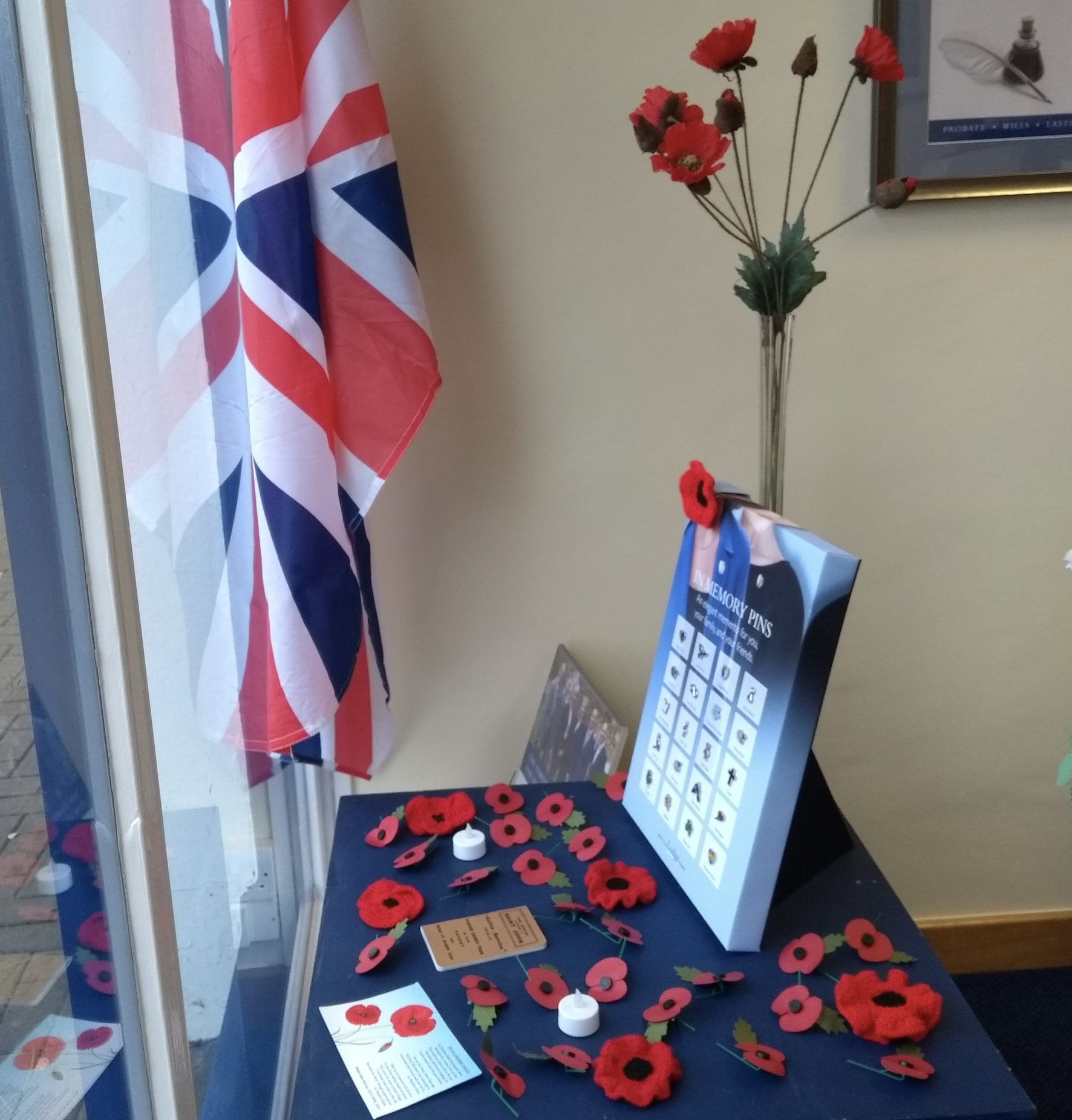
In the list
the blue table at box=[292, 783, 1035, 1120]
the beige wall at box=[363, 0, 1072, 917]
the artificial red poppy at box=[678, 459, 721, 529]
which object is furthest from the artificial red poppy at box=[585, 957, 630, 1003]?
the beige wall at box=[363, 0, 1072, 917]

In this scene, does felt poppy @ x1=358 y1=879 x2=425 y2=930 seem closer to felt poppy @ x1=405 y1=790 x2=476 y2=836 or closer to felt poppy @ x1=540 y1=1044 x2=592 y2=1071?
felt poppy @ x1=405 y1=790 x2=476 y2=836

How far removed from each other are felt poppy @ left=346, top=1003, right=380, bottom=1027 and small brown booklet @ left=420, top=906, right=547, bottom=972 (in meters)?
0.07

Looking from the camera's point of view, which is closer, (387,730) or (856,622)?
(387,730)

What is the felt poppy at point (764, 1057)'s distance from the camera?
0.79 metres

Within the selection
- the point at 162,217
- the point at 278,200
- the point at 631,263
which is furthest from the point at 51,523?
the point at 631,263

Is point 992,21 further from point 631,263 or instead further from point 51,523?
point 51,523

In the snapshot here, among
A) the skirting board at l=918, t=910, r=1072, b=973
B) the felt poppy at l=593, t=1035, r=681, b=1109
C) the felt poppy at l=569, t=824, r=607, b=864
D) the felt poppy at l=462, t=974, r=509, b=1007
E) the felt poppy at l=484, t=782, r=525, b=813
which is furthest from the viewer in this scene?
the skirting board at l=918, t=910, r=1072, b=973

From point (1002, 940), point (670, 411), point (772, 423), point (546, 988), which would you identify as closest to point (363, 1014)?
point (546, 988)

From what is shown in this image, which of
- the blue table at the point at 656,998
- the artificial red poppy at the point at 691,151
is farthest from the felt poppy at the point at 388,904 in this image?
the artificial red poppy at the point at 691,151

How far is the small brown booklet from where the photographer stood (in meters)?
0.94

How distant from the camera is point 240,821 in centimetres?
133

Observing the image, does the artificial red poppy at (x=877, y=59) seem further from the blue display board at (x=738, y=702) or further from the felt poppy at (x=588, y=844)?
the felt poppy at (x=588, y=844)

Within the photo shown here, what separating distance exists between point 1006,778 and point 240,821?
1.17m

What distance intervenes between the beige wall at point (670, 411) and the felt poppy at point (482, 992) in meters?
0.68
